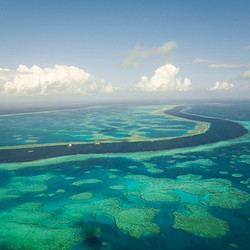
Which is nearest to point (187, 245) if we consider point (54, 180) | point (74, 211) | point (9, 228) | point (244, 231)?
point (244, 231)

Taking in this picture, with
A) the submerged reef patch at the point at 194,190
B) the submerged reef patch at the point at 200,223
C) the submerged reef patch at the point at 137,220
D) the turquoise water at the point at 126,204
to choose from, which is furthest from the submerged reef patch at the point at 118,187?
the submerged reef patch at the point at 200,223

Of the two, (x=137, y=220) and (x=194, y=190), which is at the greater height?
(x=194, y=190)

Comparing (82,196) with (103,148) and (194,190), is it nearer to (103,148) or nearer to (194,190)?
(194,190)

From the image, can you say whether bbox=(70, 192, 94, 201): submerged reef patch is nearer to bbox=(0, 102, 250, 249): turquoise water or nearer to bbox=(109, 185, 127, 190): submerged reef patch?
bbox=(0, 102, 250, 249): turquoise water

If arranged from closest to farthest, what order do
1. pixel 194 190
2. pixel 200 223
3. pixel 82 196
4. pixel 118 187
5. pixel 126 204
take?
pixel 200 223, pixel 126 204, pixel 82 196, pixel 194 190, pixel 118 187

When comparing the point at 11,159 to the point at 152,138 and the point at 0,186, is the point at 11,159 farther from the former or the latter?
the point at 152,138

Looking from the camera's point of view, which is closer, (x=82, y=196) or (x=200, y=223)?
(x=200, y=223)

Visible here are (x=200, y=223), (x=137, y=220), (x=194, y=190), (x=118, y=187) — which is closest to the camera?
(x=200, y=223)

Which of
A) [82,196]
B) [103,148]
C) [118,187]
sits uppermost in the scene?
[82,196]

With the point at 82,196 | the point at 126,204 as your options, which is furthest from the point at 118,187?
the point at 82,196
